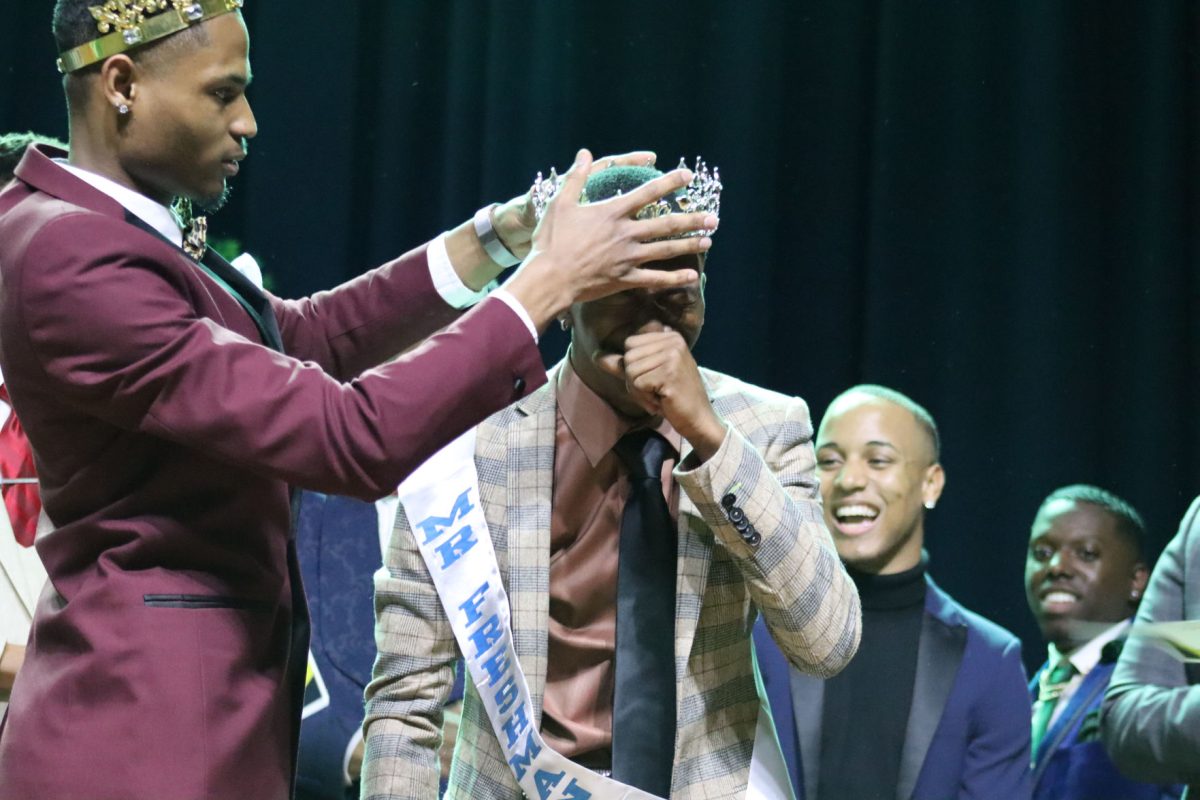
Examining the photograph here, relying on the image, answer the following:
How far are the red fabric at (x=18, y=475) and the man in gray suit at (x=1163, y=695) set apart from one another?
1840 mm

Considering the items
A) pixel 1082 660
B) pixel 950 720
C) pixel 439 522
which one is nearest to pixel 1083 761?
pixel 1082 660

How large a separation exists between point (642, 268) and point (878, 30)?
2.57 m

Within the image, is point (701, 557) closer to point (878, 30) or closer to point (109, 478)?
point (109, 478)

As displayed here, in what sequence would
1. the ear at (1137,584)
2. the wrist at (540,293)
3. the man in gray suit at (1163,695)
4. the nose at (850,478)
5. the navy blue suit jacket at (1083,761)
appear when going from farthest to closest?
the ear at (1137,584) → the nose at (850,478) → the navy blue suit jacket at (1083,761) → the man in gray suit at (1163,695) → the wrist at (540,293)

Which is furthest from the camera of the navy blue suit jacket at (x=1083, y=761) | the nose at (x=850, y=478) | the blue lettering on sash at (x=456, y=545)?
the nose at (x=850, y=478)

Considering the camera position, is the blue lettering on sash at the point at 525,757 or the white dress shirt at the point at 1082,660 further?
the white dress shirt at the point at 1082,660

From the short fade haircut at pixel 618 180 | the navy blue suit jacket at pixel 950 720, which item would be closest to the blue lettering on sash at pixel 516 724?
the short fade haircut at pixel 618 180

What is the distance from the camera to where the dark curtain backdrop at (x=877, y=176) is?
384 cm

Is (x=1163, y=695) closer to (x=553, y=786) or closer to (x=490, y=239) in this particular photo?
(x=553, y=786)

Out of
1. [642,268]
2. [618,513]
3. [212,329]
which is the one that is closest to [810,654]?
[618,513]

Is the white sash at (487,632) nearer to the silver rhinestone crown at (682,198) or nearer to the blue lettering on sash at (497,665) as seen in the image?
the blue lettering on sash at (497,665)

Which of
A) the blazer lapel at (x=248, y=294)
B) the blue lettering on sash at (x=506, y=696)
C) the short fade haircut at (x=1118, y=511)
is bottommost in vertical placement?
the short fade haircut at (x=1118, y=511)

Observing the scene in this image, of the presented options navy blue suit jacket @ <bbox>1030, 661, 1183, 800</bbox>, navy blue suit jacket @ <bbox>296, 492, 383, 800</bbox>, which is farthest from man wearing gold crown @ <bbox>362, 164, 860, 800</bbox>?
navy blue suit jacket @ <bbox>1030, 661, 1183, 800</bbox>

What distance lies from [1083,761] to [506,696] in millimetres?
1648
